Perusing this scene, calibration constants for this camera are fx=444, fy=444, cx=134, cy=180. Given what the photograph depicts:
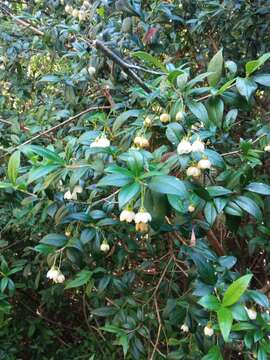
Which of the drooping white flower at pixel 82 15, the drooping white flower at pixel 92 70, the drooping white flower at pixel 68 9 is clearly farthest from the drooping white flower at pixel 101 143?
the drooping white flower at pixel 68 9

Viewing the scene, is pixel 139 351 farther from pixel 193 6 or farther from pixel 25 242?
pixel 193 6

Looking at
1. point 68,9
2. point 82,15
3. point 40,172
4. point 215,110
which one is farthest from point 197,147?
point 68,9

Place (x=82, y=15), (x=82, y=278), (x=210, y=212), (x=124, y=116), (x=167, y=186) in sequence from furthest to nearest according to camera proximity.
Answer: (x=82, y=15) < (x=82, y=278) < (x=124, y=116) < (x=210, y=212) < (x=167, y=186)

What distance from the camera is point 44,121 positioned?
5.88ft

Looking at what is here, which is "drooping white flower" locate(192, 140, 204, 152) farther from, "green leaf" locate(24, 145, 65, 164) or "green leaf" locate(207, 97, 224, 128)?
"green leaf" locate(24, 145, 65, 164)

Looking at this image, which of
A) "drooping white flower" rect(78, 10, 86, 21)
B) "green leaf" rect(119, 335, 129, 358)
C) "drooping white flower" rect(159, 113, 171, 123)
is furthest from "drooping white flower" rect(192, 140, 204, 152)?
"drooping white flower" rect(78, 10, 86, 21)

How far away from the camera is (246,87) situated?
0.91 metres

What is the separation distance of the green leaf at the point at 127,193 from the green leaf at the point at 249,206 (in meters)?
0.30

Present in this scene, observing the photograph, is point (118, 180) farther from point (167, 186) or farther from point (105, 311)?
point (105, 311)

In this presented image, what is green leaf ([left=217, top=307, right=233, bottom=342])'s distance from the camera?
2.82ft

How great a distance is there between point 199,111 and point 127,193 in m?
0.27

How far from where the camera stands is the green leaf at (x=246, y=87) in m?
0.90

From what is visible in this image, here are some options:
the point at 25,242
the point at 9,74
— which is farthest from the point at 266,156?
the point at 9,74

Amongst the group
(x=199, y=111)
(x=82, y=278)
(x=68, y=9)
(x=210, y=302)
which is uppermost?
(x=199, y=111)
